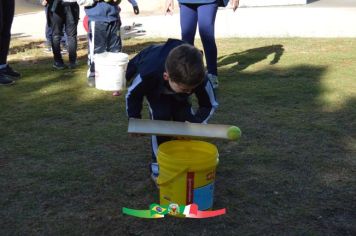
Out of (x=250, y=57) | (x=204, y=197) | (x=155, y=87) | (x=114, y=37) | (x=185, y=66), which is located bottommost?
(x=250, y=57)

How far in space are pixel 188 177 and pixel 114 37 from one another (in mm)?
3527

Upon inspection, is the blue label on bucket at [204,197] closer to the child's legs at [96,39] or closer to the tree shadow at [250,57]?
the child's legs at [96,39]

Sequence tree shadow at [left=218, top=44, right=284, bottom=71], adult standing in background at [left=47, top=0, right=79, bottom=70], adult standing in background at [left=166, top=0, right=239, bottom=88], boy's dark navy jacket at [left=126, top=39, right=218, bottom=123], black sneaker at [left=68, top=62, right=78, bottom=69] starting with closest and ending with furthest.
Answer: boy's dark navy jacket at [left=126, top=39, right=218, bottom=123] → adult standing in background at [left=166, top=0, right=239, bottom=88] → adult standing in background at [left=47, top=0, right=79, bottom=70] → black sneaker at [left=68, top=62, right=78, bottom=69] → tree shadow at [left=218, top=44, right=284, bottom=71]

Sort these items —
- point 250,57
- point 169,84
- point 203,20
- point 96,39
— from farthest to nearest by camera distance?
point 250,57 < point 96,39 < point 203,20 < point 169,84

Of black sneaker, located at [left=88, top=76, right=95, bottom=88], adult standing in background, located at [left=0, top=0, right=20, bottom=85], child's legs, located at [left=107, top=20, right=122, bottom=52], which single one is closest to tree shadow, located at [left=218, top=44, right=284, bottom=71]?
child's legs, located at [left=107, top=20, right=122, bottom=52]

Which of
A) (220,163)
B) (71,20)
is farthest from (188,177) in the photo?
(71,20)

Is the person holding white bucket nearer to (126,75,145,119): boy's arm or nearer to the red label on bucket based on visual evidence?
(126,75,145,119): boy's arm

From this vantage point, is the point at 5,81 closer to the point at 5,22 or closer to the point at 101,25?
the point at 5,22

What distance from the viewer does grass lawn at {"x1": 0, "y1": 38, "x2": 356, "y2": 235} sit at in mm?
2803

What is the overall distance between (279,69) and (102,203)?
385 cm

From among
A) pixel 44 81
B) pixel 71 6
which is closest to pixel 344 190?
pixel 44 81

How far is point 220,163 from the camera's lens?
11.7 feet

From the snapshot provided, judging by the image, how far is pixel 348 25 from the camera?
1025 cm

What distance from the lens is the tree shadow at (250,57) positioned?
22.1 feet
